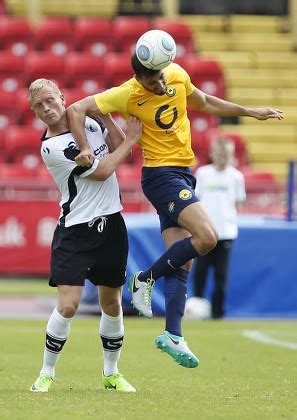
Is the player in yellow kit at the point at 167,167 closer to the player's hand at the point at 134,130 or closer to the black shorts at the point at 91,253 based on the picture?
the player's hand at the point at 134,130

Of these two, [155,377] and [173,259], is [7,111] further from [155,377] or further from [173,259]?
[173,259]

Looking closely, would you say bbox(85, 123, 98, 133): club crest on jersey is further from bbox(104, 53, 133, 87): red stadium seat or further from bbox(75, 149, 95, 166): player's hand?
bbox(104, 53, 133, 87): red stadium seat

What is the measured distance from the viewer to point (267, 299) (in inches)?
588

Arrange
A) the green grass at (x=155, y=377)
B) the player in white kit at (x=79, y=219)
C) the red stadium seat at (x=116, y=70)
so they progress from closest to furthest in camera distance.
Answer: the green grass at (x=155, y=377) → the player in white kit at (x=79, y=219) → the red stadium seat at (x=116, y=70)

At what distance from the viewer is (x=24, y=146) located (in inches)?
813

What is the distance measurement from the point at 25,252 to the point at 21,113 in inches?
136

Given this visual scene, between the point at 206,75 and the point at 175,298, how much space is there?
49.8ft

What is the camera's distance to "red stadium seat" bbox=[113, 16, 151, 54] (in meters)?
23.6

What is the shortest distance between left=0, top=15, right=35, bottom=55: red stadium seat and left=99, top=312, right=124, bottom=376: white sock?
50.9ft

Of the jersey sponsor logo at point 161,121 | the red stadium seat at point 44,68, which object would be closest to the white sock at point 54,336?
the jersey sponsor logo at point 161,121

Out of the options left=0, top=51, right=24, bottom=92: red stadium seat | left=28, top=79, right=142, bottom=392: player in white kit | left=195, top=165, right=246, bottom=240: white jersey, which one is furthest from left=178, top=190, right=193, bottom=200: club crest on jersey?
left=0, top=51, right=24, bottom=92: red stadium seat

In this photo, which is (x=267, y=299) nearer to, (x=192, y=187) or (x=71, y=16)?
(x=192, y=187)

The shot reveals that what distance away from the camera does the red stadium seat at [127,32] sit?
23562 mm

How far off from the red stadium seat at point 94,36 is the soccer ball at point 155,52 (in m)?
15.7
